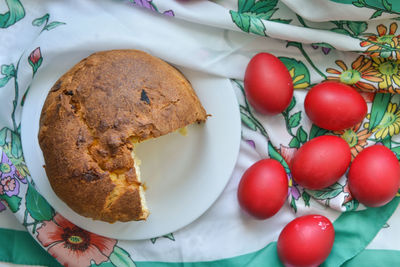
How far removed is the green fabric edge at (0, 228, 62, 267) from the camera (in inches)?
63.1

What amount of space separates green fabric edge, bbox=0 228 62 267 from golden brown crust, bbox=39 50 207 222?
381 millimetres

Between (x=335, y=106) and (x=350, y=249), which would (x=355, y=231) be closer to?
(x=350, y=249)

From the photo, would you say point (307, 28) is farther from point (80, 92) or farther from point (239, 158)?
point (80, 92)

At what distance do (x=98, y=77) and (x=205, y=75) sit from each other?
1.18 feet

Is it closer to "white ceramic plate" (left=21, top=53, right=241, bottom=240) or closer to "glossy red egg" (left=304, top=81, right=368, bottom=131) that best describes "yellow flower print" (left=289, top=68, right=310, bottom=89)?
"glossy red egg" (left=304, top=81, right=368, bottom=131)

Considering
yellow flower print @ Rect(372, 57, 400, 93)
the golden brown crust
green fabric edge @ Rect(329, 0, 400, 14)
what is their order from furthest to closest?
yellow flower print @ Rect(372, 57, 400, 93), green fabric edge @ Rect(329, 0, 400, 14), the golden brown crust

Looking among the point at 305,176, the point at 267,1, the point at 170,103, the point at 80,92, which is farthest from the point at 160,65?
the point at 305,176

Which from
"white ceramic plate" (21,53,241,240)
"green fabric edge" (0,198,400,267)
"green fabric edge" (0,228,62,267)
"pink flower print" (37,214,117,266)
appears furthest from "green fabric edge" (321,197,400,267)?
"green fabric edge" (0,228,62,267)

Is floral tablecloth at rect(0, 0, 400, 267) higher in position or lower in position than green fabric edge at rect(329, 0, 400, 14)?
lower

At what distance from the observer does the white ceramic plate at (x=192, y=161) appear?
148 centimetres

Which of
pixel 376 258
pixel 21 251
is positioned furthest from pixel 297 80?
pixel 21 251

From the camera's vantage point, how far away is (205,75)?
149cm

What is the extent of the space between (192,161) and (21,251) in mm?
665

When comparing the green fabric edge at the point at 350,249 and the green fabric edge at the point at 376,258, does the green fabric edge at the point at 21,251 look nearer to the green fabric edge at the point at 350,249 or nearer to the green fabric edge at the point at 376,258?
the green fabric edge at the point at 350,249
